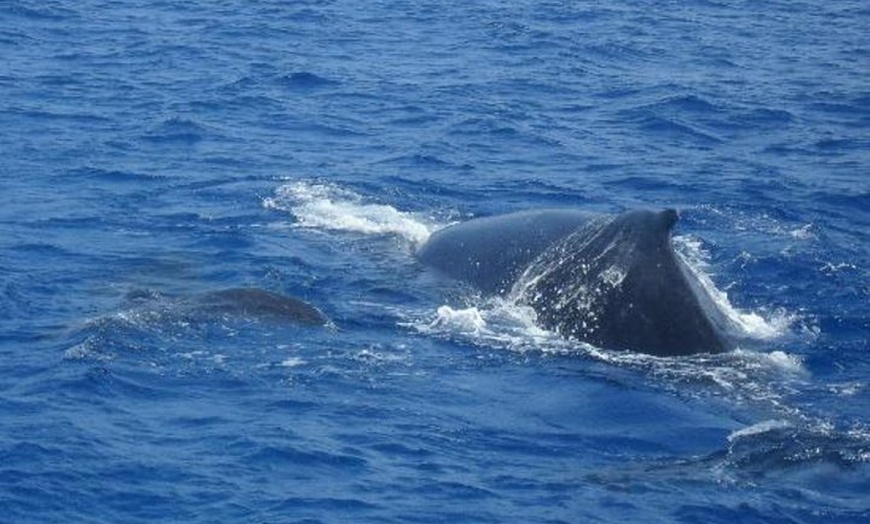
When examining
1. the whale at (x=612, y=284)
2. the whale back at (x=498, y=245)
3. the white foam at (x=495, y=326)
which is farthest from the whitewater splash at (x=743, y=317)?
the white foam at (x=495, y=326)

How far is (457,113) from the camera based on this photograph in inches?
1382

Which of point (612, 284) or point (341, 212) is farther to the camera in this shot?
point (341, 212)

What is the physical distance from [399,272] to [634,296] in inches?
185

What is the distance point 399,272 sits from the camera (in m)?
23.2

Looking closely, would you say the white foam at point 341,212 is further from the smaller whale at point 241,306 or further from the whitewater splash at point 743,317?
the whitewater splash at point 743,317

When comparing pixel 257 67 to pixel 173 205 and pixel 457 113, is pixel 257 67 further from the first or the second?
pixel 173 205

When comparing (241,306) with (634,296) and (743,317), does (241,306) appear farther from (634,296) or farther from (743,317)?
(743,317)

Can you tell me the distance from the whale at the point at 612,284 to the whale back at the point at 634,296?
0.01 meters

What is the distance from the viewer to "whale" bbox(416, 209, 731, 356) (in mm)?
19312

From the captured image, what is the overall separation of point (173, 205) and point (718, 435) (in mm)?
12262

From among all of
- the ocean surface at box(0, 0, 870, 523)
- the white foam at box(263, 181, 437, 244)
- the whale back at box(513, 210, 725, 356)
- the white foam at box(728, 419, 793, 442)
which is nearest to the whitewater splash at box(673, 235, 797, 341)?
the ocean surface at box(0, 0, 870, 523)

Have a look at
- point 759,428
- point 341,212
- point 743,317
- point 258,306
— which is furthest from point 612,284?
point 341,212

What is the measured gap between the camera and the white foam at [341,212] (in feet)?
84.0

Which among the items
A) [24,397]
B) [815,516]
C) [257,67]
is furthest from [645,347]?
[257,67]
